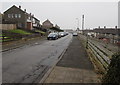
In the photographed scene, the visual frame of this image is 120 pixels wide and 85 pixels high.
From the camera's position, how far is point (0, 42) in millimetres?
19625

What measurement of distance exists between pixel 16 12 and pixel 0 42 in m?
46.7

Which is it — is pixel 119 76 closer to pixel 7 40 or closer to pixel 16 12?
pixel 7 40

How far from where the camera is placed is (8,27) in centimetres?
4388

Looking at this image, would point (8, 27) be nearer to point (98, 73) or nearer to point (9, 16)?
point (9, 16)

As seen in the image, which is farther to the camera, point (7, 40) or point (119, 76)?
point (7, 40)

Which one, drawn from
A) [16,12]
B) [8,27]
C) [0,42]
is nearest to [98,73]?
[0,42]

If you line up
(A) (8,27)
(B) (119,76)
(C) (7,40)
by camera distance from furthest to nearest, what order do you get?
1. (A) (8,27)
2. (C) (7,40)
3. (B) (119,76)

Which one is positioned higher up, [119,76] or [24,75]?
[119,76]

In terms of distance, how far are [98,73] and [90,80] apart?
45.9 inches

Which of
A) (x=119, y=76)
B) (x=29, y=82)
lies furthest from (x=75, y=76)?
(x=119, y=76)

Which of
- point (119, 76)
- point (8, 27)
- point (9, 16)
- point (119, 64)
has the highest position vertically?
point (9, 16)

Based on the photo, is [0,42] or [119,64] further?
[0,42]

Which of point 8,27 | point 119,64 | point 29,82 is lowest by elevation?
point 29,82

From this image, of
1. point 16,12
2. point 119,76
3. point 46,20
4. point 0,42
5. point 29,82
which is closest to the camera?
point 119,76
